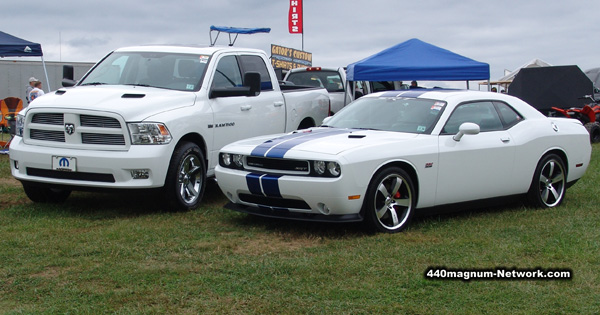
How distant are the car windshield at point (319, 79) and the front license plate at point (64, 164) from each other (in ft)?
24.1

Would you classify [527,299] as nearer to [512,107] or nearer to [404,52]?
[512,107]

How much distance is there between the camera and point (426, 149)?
6.82 m

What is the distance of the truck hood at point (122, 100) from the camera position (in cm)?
736

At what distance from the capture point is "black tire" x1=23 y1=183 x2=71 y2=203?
8180mm

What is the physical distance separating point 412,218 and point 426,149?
2.73ft

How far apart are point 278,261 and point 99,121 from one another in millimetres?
2918

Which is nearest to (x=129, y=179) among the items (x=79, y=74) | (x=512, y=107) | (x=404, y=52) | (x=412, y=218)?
(x=412, y=218)

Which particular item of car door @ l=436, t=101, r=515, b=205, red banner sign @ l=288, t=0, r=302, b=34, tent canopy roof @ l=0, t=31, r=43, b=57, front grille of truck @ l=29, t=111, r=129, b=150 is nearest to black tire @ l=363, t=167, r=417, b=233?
car door @ l=436, t=101, r=515, b=205

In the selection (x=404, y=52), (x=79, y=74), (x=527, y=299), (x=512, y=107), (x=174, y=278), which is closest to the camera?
(x=527, y=299)

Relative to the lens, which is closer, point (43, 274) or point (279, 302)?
point (279, 302)

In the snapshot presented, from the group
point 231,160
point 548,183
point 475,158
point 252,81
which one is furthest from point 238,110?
point 548,183

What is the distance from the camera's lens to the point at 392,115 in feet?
24.6

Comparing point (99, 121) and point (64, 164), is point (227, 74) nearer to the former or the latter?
point (99, 121)

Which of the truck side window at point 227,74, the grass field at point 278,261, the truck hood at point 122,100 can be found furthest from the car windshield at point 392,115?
the truck hood at point 122,100
